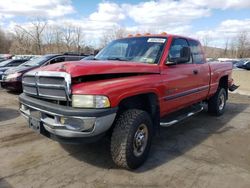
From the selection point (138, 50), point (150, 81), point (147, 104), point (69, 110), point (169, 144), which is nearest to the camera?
A: point (69, 110)

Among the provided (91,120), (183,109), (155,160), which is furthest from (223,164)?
(91,120)

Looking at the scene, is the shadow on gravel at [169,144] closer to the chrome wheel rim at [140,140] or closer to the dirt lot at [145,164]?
the dirt lot at [145,164]

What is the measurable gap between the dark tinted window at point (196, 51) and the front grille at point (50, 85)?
10.7ft

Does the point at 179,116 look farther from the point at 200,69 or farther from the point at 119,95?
the point at 119,95

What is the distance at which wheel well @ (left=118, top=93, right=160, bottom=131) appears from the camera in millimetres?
4137

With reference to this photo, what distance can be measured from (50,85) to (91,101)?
0.68 meters

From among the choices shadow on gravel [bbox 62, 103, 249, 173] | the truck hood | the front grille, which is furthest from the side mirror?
the front grille

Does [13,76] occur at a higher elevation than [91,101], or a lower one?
lower

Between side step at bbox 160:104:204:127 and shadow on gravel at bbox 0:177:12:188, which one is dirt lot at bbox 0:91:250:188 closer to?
shadow on gravel at bbox 0:177:12:188

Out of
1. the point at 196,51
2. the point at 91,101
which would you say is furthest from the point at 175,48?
the point at 91,101

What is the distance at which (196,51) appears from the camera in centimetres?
614

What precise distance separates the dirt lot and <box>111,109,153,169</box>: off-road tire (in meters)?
0.18

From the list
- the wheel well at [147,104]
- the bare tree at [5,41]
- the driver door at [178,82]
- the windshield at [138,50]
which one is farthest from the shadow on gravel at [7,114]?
the bare tree at [5,41]

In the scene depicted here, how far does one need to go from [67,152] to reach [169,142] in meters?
1.91
